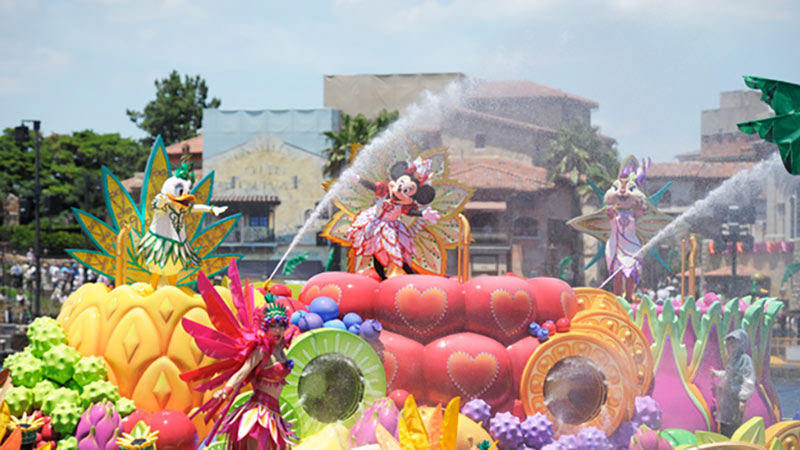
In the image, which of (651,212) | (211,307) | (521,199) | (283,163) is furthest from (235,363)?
(283,163)

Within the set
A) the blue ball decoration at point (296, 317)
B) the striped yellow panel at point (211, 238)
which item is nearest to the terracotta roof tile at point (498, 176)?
the striped yellow panel at point (211, 238)

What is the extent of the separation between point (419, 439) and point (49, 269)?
3362 centimetres

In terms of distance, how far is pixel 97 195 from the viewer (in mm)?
53062

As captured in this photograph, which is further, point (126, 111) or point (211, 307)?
point (126, 111)

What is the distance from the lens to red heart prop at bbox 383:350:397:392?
10.6 metres

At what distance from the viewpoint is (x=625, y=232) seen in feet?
44.4

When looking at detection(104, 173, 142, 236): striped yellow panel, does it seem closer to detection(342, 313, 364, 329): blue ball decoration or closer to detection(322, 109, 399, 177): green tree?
detection(342, 313, 364, 329): blue ball decoration

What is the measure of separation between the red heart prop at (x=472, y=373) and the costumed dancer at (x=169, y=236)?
3284 millimetres

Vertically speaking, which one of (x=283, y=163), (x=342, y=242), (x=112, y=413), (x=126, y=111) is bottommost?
(x=112, y=413)

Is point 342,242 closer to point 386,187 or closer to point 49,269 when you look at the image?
point 386,187

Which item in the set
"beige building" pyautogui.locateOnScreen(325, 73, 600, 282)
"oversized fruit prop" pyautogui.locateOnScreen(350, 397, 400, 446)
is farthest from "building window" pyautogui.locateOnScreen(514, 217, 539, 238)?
"oversized fruit prop" pyautogui.locateOnScreen(350, 397, 400, 446)

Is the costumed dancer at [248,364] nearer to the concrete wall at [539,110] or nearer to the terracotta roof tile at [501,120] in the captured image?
the concrete wall at [539,110]

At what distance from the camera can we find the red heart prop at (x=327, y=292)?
35.7 ft

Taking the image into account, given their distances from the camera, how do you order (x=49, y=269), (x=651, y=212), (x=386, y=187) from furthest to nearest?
1. (x=49, y=269)
2. (x=651, y=212)
3. (x=386, y=187)
